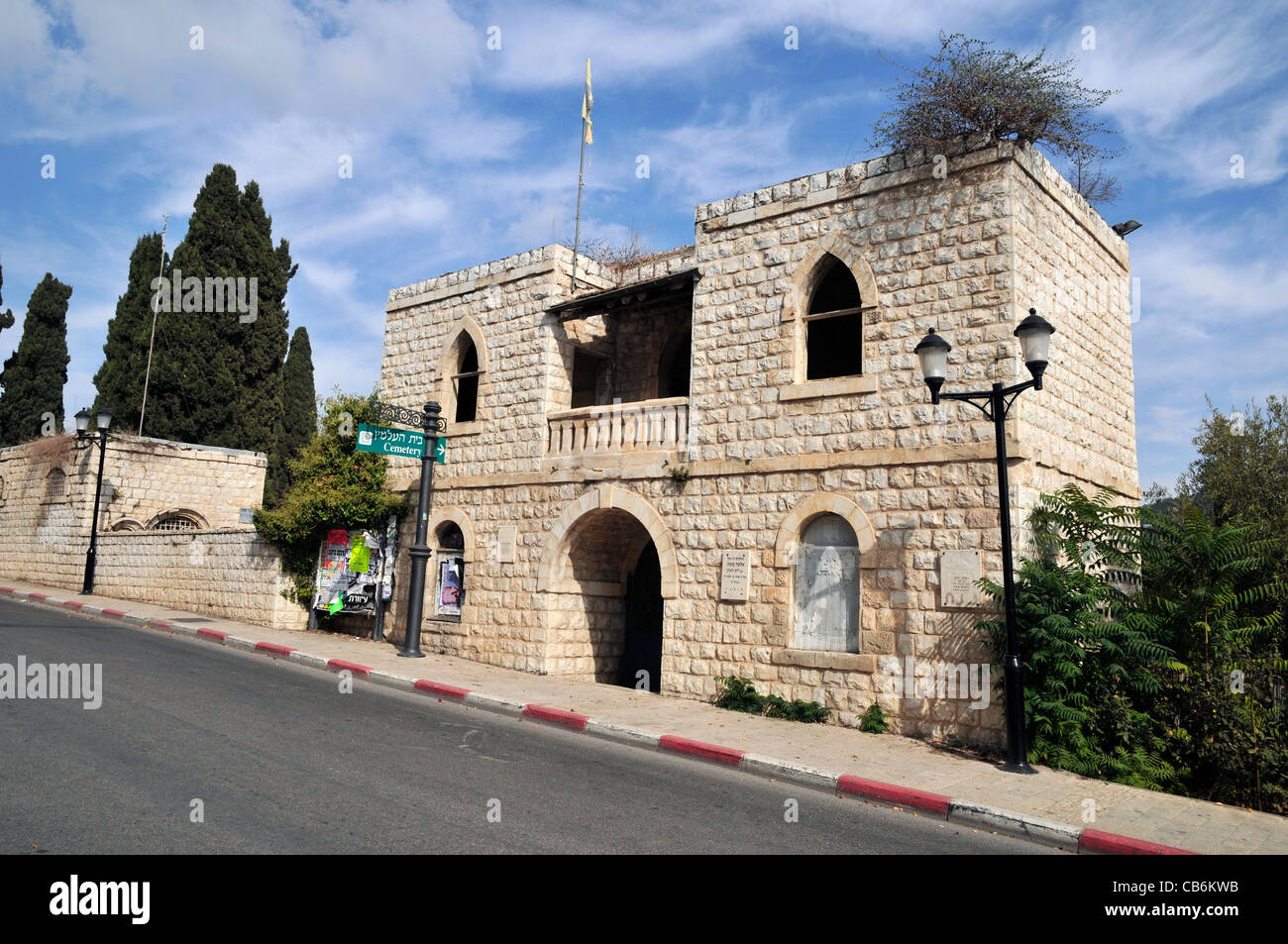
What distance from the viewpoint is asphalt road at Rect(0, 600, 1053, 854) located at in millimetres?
5332

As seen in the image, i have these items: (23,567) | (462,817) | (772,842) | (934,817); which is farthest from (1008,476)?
(23,567)

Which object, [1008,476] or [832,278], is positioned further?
[832,278]

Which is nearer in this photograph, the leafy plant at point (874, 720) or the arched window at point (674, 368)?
the leafy plant at point (874, 720)

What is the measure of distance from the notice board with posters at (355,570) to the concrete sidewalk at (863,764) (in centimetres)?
242

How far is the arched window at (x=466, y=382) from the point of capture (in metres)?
16.4

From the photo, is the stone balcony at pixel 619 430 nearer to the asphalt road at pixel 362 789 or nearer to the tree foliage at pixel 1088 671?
the asphalt road at pixel 362 789

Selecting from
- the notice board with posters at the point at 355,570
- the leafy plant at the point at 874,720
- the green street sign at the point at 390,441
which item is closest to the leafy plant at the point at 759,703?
the leafy plant at the point at 874,720

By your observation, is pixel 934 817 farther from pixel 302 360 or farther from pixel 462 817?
pixel 302 360

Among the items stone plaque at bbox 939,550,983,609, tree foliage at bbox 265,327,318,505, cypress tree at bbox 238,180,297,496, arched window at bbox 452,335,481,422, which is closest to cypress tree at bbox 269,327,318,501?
tree foliage at bbox 265,327,318,505

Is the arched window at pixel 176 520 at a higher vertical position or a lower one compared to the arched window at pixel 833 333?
lower

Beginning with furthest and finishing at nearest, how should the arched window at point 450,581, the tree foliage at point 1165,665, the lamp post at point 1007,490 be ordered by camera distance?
the arched window at point 450,581
the lamp post at point 1007,490
the tree foliage at point 1165,665

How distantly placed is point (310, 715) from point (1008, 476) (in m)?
8.10
